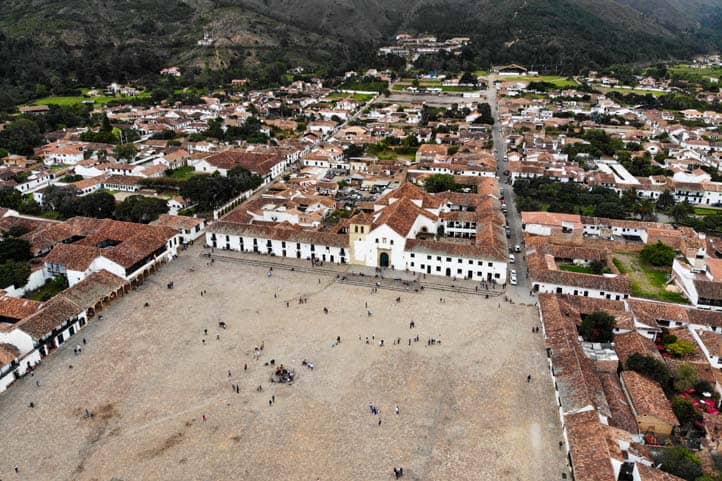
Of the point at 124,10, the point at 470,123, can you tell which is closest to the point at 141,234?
the point at 470,123

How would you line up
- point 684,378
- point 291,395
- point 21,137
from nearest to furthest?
1. point 291,395
2. point 684,378
3. point 21,137

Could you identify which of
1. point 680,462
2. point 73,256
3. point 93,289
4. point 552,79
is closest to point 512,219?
point 680,462

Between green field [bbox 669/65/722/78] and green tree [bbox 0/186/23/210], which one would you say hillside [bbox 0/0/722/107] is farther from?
green tree [bbox 0/186/23/210]

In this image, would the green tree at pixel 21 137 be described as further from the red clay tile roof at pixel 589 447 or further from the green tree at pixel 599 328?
the red clay tile roof at pixel 589 447

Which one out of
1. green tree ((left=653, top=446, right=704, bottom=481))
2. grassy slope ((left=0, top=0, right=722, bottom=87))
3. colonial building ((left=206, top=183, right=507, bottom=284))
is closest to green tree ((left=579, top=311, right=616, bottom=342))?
colonial building ((left=206, top=183, right=507, bottom=284))

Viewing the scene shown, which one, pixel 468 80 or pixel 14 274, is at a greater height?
pixel 468 80

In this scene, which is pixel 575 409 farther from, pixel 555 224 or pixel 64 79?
pixel 64 79

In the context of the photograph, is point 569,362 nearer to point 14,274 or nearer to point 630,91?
point 14,274
